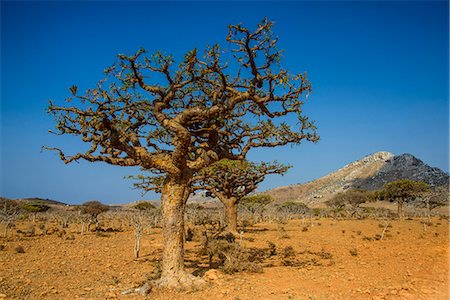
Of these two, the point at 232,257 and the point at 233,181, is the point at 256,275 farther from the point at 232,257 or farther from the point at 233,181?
the point at 233,181

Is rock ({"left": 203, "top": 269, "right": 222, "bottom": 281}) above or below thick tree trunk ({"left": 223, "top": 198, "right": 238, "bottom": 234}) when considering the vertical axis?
below

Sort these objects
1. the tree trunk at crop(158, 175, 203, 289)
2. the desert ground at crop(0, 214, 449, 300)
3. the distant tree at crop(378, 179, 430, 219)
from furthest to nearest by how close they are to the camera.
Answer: the distant tree at crop(378, 179, 430, 219), the tree trunk at crop(158, 175, 203, 289), the desert ground at crop(0, 214, 449, 300)

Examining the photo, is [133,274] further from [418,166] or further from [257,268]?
[418,166]

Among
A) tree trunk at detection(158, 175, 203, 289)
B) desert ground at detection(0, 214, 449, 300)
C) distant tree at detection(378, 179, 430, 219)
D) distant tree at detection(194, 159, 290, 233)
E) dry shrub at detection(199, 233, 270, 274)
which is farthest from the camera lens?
distant tree at detection(378, 179, 430, 219)

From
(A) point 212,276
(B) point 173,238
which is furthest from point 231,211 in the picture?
(B) point 173,238

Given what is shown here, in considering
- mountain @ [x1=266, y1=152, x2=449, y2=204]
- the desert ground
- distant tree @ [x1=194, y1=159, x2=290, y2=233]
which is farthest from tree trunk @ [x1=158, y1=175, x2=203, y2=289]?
mountain @ [x1=266, y1=152, x2=449, y2=204]

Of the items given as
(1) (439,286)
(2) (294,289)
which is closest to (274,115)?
(2) (294,289)

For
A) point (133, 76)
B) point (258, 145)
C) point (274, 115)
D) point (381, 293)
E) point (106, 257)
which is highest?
point (133, 76)

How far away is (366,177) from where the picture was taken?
113562mm

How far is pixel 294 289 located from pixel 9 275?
9.54m

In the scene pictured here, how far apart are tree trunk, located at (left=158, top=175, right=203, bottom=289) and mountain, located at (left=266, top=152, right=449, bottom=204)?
298ft

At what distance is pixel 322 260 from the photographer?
14523 millimetres

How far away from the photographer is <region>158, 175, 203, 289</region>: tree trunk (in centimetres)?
977

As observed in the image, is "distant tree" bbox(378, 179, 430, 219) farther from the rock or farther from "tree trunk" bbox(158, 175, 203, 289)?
"tree trunk" bbox(158, 175, 203, 289)
